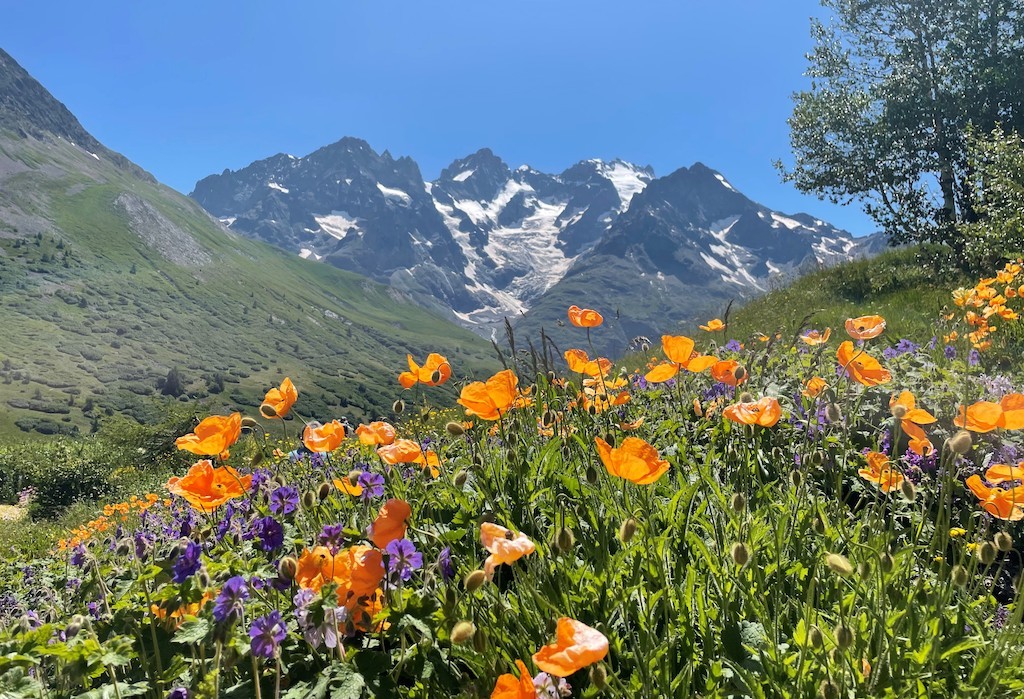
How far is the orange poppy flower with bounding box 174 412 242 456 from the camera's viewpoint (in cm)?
207

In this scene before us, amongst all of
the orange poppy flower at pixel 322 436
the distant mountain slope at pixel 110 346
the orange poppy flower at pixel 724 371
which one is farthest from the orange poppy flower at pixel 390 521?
the distant mountain slope at pixel 110 346

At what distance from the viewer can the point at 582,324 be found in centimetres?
306

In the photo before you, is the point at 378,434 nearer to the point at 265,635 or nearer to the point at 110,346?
the point at 265,635

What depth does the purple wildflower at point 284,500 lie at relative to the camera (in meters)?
2.58

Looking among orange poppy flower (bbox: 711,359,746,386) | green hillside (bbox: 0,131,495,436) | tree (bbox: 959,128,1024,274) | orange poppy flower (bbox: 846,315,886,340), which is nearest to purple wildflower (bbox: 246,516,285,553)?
orange poppy flower (bbox: 711,359,746,386)

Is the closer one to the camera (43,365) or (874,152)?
(874,152)

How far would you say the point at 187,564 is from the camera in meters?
1.81

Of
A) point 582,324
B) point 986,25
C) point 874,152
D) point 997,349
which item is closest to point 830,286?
point 874,152

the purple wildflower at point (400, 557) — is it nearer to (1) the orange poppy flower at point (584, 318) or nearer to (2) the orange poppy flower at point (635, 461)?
(2) the orange poppy flower at point (635, 461)

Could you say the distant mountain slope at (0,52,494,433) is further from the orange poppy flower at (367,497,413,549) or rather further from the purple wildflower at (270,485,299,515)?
the orange poppy flower at (367,497,413,549)

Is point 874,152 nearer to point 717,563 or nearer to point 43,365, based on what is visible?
point 717,563

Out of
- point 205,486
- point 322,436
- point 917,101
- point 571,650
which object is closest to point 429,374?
point 322,436

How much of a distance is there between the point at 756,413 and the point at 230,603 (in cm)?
170

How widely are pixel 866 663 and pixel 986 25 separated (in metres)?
23.3
